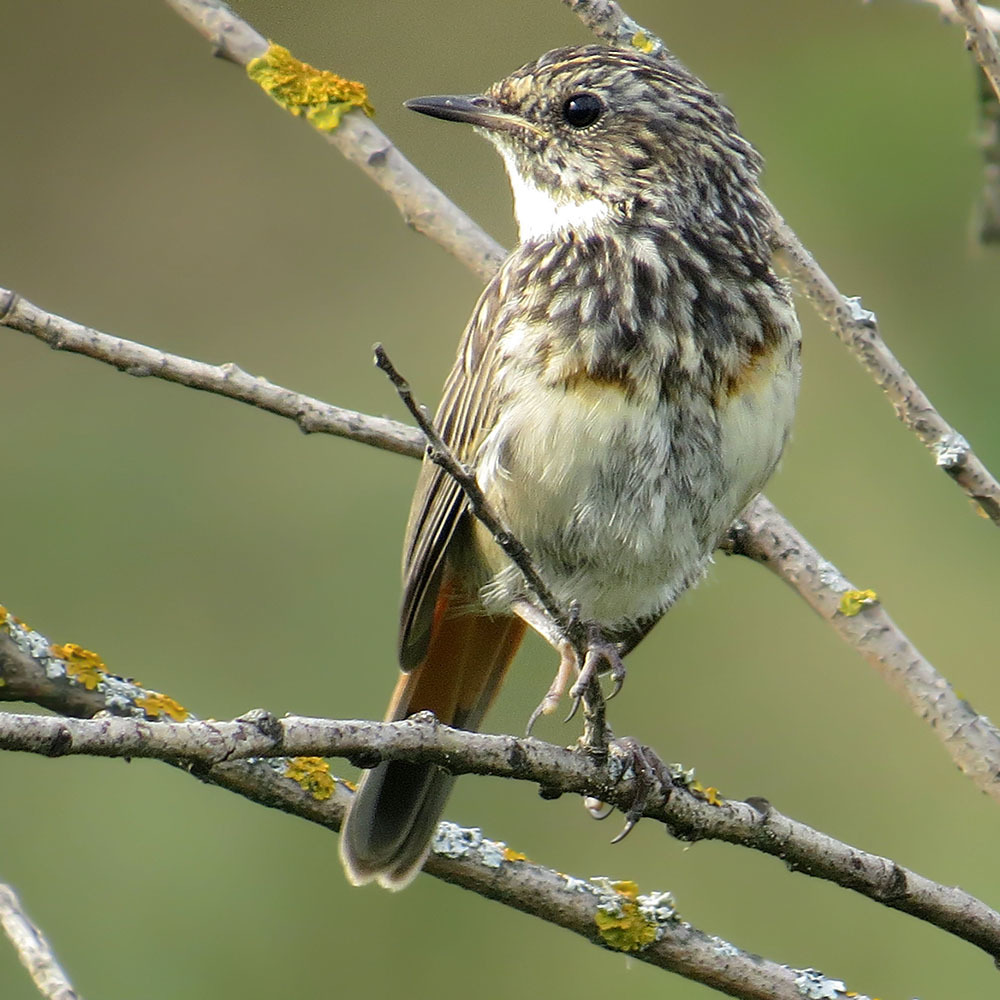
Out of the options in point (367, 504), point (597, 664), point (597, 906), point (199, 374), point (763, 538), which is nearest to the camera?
point (597, 664)

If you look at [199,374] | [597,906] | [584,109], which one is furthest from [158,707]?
[584,109]

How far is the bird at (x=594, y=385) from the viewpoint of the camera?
3.27m

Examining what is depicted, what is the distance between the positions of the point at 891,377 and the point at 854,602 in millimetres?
454

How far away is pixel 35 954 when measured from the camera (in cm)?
245

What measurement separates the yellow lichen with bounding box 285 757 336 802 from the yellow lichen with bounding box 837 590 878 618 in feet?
3.55

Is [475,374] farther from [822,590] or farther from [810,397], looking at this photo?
[810,397]

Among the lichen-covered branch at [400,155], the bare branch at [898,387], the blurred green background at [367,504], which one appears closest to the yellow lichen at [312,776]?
the bare branch at [898,387]

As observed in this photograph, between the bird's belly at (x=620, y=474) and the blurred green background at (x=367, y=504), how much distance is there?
5.69ft

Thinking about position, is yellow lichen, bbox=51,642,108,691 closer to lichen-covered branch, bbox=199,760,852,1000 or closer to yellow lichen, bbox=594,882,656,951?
lichen-covered branch, bbox=199,760,852,1000

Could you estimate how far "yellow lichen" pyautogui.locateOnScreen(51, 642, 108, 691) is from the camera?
9.27 ft

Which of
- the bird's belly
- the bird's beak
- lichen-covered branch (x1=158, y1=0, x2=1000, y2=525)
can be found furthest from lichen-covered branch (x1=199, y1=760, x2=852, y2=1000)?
the bird's beak

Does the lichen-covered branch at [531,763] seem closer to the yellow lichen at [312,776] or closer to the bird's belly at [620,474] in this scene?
the yellow lichen at [312,776]

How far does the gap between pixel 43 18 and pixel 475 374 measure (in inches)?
166

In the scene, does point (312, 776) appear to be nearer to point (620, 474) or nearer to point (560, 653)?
point (560, 653)
